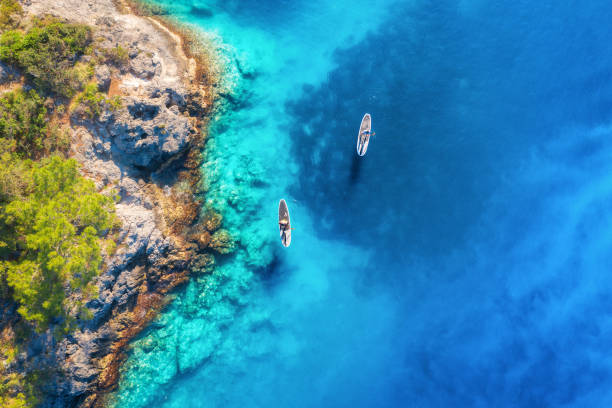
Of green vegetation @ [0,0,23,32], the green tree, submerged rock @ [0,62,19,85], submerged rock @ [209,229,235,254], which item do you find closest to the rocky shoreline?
submerged rock @ [209,229,235,254]

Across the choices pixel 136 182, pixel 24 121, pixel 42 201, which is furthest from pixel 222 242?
pixel 24 121

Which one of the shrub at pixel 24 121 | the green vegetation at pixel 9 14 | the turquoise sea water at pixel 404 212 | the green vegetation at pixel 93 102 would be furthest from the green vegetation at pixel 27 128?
the turquoise sea water at pixel 404 212

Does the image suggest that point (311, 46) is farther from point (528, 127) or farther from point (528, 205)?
point (528, 205)

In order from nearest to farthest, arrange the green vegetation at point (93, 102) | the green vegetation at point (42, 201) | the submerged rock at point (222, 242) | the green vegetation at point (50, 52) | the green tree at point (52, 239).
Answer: the green tree at point (52, 239), the green vegetation at point (42, 201), the green vegetation at point (50, 52), the green vegetation at point (93, 102), the submerged rock at point (222, 242)

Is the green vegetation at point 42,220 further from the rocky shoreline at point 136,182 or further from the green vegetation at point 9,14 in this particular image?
the green vegetation at point 9,14

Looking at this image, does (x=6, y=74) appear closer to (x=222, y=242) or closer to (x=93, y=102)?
(x=93, y=102)
